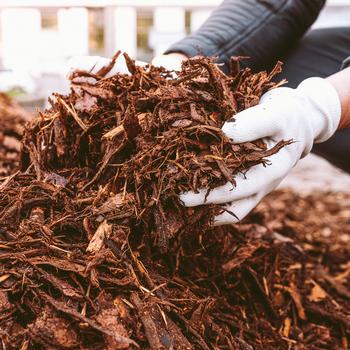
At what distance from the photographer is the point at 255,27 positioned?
7.36ft

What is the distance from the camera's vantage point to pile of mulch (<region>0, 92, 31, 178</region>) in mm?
2031

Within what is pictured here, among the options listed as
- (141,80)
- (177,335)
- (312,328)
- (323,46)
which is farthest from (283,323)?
(323,46)

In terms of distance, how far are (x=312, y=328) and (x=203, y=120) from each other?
2.33ft

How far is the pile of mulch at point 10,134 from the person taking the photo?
2.03 m

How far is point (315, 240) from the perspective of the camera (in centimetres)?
232

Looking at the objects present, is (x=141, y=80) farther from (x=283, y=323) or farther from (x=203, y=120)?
(x=283, y=323)

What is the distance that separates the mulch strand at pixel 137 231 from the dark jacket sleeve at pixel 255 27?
2.65ft

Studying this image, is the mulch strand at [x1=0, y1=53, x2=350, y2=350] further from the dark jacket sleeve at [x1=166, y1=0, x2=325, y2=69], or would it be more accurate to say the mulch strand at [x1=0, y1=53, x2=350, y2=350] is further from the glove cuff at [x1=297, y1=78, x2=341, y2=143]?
the dark jacket sleeve at [x1=166, y1=0, x2=325, y2=69]

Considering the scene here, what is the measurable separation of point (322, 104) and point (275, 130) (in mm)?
216

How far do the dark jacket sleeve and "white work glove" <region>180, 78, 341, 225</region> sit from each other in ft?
2.60

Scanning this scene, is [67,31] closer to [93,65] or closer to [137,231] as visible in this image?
[93,65]

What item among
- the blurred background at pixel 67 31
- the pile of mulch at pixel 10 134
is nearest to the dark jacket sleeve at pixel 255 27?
the pile of mulch at pixel 10 134

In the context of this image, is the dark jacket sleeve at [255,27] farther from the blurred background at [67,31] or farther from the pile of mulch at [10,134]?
the blurred background at [67,31]

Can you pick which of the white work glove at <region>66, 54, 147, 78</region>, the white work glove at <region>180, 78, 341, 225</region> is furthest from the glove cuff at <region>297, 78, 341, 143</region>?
the white work glove at <region>66, 54, 147, 78</region>
